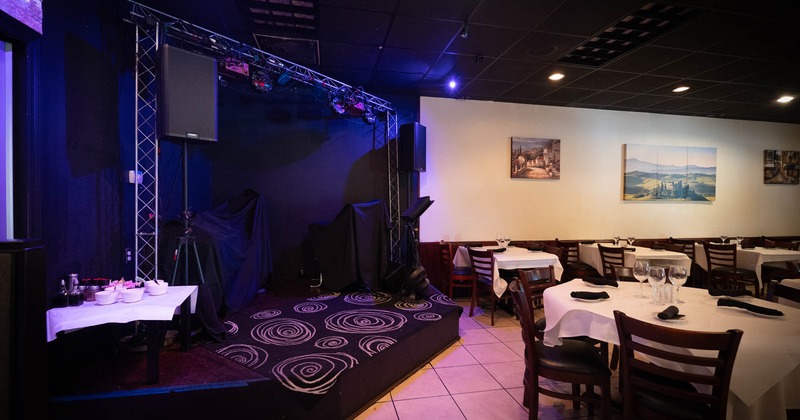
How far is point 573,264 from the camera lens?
589 cm

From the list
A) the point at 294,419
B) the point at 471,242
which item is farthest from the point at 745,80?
the point at 294,419

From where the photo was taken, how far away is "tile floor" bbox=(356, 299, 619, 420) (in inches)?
96.4

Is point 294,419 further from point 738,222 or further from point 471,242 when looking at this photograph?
point 738,222

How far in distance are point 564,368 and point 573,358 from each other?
143mm

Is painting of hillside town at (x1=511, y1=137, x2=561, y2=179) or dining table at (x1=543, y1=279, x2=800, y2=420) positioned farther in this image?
painting of hillside town at (x1=511, y1=137, x2=561, y2=179)

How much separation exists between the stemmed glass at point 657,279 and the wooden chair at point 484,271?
2179 millimetres

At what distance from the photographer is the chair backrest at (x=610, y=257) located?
4.89 meters

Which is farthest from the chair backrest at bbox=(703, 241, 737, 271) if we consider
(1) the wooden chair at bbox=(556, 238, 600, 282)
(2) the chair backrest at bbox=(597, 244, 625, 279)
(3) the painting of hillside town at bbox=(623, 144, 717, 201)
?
(1) the wooden chair at bbox=(556, 238, 600, 282)

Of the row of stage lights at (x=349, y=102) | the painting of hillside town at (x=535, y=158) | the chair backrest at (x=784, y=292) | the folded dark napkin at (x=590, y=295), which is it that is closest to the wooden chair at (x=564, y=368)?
the folded dark napkin at (x=590, y=295)

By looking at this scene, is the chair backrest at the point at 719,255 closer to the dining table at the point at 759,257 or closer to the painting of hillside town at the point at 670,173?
the dining table at the point at 759,257

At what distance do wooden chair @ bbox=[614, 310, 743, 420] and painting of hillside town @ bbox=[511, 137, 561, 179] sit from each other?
460 cm

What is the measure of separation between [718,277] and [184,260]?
7.18 metres

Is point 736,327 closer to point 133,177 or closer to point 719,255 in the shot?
point 133,177

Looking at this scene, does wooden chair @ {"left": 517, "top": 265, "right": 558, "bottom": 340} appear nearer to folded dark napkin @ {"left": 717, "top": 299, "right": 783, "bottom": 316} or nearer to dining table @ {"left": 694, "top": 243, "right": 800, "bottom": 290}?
folded dark napkin @ {"left": 717, "top": 299, "right": 783, "bottom": 316}
